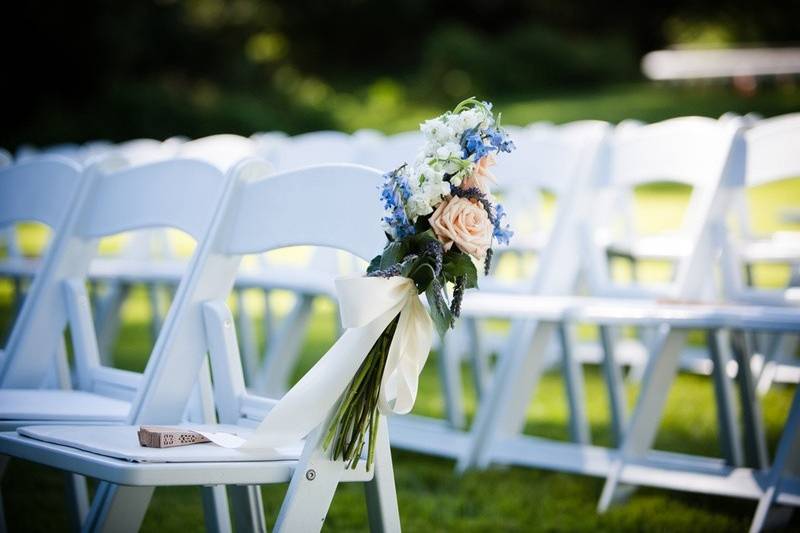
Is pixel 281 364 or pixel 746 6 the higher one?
pixel 746 6

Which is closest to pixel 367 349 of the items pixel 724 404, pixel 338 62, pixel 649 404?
pixel 649 404

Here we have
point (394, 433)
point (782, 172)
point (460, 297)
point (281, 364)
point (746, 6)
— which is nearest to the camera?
point (460, 297)

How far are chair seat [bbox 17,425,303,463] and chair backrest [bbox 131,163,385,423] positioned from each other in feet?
0.47

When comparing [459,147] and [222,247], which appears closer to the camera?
[459,147]

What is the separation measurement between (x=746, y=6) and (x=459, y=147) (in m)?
32.6

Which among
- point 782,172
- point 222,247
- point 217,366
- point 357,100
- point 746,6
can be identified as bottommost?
point 217,366

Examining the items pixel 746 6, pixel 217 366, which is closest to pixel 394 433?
pixel 217 366

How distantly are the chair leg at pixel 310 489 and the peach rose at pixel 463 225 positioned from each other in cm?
46

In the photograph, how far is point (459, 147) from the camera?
7.61ft

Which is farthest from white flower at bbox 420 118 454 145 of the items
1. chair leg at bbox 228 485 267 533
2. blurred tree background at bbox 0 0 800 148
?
blurred tree background at bbox 0 0 800 148

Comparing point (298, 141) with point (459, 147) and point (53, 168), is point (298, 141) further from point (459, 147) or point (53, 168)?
point (459, 147)

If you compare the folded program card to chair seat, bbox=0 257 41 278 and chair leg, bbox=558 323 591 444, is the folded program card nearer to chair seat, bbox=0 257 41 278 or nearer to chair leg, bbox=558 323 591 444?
chair leg, bbox=558 323 591 444

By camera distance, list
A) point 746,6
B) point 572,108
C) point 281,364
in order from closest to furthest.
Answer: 1. point 281,364
2. point 572,108
3. point 746,6

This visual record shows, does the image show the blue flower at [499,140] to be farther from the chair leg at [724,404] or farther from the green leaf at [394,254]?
the chair leg at [724,404]
